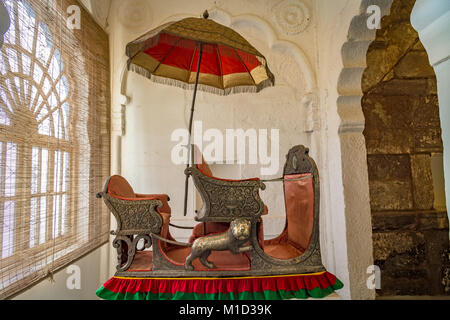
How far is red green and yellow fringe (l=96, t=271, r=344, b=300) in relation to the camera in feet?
5.50

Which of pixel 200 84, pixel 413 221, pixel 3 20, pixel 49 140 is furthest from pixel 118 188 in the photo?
pixel 413 221

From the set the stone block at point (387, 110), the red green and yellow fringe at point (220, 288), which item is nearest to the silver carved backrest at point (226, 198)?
the red green and yellow fringe at point (220, 288)

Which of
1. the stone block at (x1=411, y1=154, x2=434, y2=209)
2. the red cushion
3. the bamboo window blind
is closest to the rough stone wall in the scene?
the stone block at (x1=411, y1=154, x2=434, y2=209)

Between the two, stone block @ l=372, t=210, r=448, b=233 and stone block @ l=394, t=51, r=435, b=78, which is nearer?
stone block @ l=372, t=210, r=448, b=233

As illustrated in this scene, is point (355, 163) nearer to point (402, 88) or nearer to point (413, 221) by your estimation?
point (413, 221)

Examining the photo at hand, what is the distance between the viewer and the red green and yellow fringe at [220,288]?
168cm

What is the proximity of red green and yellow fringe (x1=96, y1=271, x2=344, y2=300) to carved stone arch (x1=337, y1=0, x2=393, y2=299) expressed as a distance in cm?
123

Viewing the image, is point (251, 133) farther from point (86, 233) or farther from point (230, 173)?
point (86, 233)

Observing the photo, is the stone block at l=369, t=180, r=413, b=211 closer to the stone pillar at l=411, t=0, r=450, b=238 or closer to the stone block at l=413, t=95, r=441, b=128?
the stone block at l=413, t=95, r=441, b=128

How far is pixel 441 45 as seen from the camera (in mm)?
1073

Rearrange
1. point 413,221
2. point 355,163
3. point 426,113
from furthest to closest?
1. point 426,113
2. point 413,221
3. point 355,163

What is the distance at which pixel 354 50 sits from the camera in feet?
8.98

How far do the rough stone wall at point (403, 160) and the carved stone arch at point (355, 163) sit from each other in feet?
2.35

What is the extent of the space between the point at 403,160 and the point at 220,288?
3.17 m
